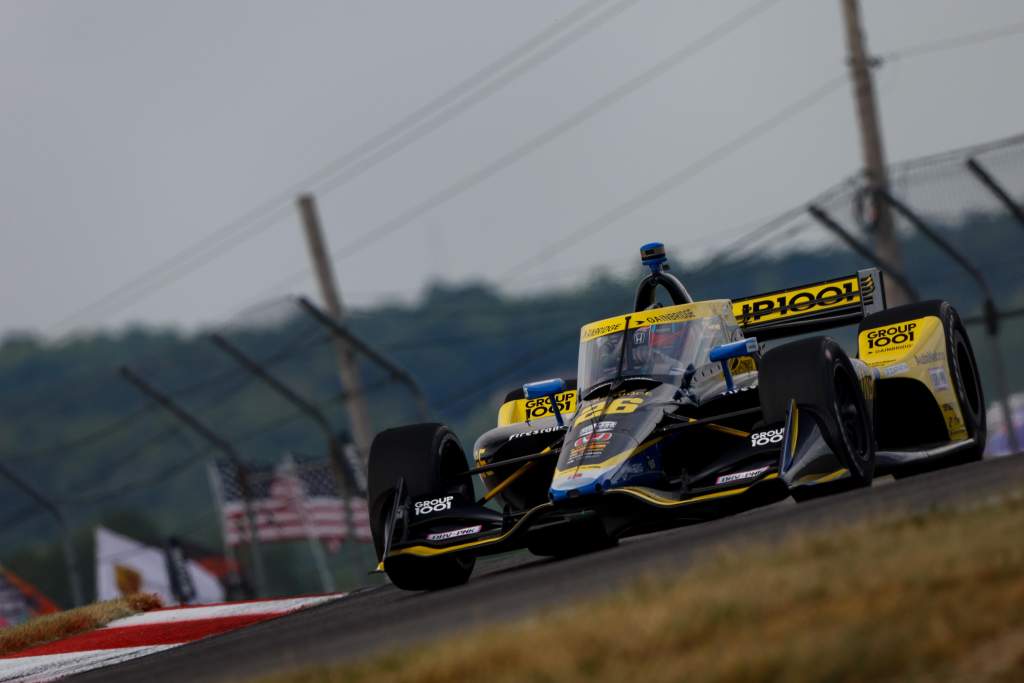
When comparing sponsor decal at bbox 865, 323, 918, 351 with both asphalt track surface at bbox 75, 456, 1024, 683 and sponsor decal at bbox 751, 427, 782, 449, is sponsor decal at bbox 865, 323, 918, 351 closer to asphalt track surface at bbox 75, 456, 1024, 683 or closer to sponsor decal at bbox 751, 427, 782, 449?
asphalt track surface at bbox 75, 456, 1024, 683

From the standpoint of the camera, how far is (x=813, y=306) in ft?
39.6

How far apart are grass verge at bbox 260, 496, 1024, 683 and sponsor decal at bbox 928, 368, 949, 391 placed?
16.2 feet

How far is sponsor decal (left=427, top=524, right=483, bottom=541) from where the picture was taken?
32.2ft

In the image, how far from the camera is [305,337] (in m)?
17.0

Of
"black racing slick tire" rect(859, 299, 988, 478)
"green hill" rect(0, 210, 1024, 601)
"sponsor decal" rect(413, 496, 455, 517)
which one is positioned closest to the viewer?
"sponsor decal" rect(413, 496, 455, 517)

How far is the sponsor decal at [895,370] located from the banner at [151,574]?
993cm

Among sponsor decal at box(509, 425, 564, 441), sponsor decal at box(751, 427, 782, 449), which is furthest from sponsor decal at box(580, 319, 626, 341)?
sponsor decal at box(751, 427, 782, 449)

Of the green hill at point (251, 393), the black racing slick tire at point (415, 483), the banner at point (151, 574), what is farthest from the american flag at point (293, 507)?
the green hill at point (251, 393)

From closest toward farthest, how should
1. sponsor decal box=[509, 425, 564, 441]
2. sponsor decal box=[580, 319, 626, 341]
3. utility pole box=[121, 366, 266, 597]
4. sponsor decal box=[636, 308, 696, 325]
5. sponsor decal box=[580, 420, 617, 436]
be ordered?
sponsor decal box=[580, 420, 617, 436] → sponsor decal box=[636, 308, 696, 325] → sponsor decal box=[580, 319, 626, 341] → sponsor decal box=[509, 425, 564, 441] → utility pole box=[121, 366, 266, 597]

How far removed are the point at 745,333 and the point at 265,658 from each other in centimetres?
552

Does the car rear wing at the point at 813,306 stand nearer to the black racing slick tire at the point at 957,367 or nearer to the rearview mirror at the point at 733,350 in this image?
the black racing slick tire at the point at 957,367

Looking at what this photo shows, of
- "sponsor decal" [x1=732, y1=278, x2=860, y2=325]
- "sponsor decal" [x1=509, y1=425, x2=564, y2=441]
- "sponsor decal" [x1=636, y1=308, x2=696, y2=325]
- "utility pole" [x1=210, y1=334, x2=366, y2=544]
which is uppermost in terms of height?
"utility pole" [x1=210, y1=334, x2=366, y2=544]

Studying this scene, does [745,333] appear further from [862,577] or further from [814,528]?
[862,577]

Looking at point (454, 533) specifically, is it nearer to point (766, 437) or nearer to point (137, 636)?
point (766, 437)
